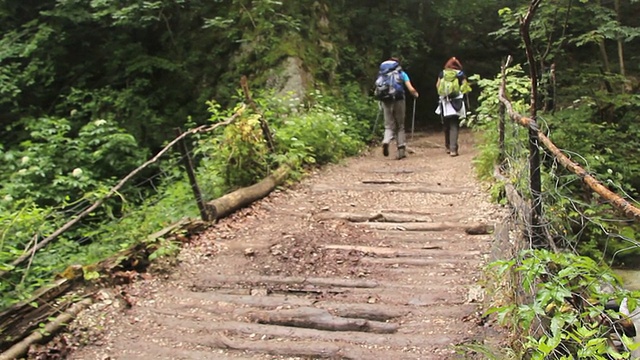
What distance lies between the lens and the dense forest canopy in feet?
31.7

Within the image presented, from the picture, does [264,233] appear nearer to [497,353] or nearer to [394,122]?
[497,353]

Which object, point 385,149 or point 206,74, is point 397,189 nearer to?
point 385,149

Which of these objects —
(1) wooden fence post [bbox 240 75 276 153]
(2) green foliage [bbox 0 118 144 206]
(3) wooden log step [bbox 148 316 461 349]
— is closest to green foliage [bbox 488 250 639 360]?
(3) wooden log step [bbox 148 316 461 349]

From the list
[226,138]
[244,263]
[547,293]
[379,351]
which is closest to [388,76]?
[226,138]

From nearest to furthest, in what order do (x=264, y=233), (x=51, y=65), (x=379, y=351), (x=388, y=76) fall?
(x=379, y=351), (x=264, y=233), (x=388, y=76), (x=51, y=65)

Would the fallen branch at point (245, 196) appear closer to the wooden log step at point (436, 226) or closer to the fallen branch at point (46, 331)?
the wooden log step at point (436, 226)

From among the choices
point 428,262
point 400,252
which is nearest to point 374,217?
point 400,252

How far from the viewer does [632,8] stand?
13789 mm

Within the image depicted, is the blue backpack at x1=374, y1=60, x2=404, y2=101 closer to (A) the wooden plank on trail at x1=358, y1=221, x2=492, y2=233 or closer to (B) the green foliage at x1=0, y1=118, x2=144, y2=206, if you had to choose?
(A) the wooden plank on trail at x1=358, y1=221, x2=492, y2=233

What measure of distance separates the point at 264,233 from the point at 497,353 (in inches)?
149

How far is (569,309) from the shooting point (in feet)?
10.3

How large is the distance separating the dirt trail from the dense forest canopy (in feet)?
6.86

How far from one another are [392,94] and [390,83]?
22cm

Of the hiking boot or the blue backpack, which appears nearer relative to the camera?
the blue backpack
